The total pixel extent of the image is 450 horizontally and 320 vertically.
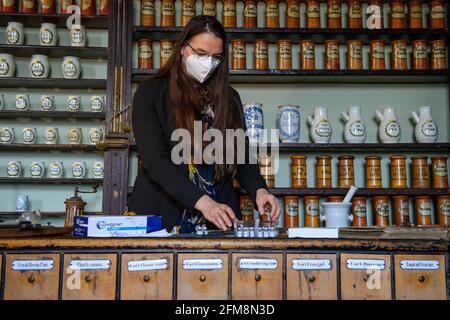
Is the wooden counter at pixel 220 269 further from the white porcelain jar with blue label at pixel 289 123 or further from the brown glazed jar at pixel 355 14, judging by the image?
the brown glazed jar at pixel 355 14

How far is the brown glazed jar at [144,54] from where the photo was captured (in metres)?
2.45

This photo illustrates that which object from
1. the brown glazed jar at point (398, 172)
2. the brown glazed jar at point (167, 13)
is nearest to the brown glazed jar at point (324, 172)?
the brown glazed jar at point (398, 172)

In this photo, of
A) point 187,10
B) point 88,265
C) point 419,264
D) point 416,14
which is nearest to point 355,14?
point 416,14

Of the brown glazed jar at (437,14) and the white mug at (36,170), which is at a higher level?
the brown glazed jar at (437,14)

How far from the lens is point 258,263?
926 millimetres

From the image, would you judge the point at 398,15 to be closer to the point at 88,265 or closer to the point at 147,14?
the point at 147,14

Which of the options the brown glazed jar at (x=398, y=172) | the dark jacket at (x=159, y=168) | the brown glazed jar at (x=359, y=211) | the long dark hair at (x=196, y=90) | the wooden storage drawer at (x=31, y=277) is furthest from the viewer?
the brown glazed jar at (x=398, y=172)

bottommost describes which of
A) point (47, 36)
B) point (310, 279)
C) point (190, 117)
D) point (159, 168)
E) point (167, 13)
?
point (310, 279)

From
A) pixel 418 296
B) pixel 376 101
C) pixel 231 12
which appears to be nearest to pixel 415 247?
pixel 418 296

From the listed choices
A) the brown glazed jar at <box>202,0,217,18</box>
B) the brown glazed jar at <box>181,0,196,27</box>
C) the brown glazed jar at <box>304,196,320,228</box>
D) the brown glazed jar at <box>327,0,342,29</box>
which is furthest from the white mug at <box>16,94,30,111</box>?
the brown glazed jar at <box>327,0,342,29</box>

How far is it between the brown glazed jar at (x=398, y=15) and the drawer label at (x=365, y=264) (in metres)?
1.93

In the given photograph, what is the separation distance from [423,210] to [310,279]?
1.66 m

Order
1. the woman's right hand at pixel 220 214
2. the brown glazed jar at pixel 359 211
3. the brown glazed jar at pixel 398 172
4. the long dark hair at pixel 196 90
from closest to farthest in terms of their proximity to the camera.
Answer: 1. the woman's right hand at pixel 220 214
2. the long dark hair at pixel 196 90
3. the brown glazed jar at pixel 359 211
4. the brown glazed jar at pixel 398 172

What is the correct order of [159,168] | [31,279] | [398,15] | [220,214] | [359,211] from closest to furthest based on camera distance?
[31,279]
[220,214]
[159,168]
[359,211]
[398,15]
